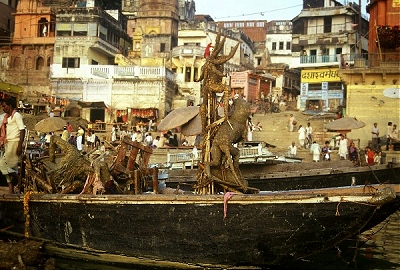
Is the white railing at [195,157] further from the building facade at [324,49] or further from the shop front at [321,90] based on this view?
the shop front at [321,90]

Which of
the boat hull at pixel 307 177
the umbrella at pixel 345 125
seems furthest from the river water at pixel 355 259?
the umbrella at pixel 345 125

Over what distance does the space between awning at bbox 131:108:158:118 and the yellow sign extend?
43.4 feet

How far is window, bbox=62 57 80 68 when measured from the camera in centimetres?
4150

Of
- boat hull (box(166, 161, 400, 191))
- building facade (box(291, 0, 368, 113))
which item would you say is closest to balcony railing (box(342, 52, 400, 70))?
building facade (box(291, 0, 368, 113))

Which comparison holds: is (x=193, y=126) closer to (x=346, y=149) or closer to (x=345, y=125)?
(x=345, y=125)

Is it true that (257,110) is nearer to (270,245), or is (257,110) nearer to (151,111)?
(151,111)

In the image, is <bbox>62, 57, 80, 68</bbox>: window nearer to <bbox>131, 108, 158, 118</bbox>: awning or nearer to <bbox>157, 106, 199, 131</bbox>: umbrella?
<bbox>131, 108, 158, 118</bbox>: awning

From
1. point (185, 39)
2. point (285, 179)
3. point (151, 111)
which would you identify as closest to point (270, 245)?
point (285, 179)

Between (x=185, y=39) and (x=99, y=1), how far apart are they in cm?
1024

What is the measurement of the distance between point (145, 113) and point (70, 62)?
772cm

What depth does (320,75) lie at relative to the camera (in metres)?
43.2

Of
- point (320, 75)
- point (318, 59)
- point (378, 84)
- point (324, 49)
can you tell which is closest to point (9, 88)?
point (318, 59)

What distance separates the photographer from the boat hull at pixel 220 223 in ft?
27.6

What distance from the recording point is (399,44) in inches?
1265
